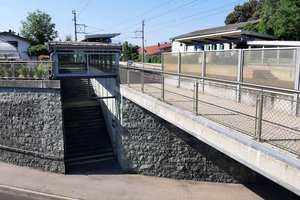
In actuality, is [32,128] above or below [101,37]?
below

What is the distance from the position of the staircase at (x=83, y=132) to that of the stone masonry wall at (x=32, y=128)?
3.61 ft

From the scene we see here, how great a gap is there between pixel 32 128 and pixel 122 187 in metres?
5.80

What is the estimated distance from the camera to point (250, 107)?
8.78 m

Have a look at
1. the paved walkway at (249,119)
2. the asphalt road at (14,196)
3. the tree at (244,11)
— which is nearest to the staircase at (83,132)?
the asphalt road at (14,196)

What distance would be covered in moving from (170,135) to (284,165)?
349 inches

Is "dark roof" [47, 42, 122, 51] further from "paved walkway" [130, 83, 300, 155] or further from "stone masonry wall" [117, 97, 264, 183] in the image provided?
"paved walkway" [130, 83, 300, 155]

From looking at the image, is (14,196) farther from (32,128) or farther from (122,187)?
(122,187)

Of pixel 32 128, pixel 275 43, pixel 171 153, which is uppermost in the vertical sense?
pixel 275 43

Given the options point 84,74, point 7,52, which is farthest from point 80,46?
point 7,52

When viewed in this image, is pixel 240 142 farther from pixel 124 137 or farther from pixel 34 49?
pixel 34 49

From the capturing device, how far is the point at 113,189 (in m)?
12.7

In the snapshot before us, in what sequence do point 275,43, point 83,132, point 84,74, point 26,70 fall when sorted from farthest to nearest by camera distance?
point 83,132 < point 84,74 < point 26,70 < point 275,43

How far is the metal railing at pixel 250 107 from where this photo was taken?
224 inches

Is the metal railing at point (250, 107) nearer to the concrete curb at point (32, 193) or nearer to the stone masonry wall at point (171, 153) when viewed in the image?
the stone masonry wall at point (171, 153)
